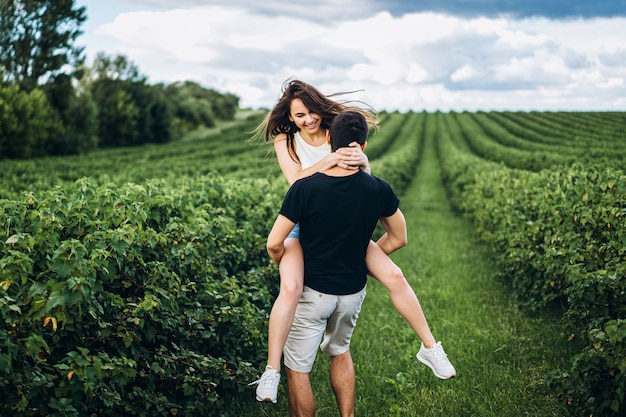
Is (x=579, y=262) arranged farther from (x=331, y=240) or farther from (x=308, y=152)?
(x=331, y=240)

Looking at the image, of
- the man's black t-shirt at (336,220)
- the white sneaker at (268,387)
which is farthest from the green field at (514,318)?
the man's black t-shirt at (336,220)

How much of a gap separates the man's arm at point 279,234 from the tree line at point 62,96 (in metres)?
43.8

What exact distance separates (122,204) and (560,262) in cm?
452

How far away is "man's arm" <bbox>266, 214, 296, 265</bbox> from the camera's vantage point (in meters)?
3.80

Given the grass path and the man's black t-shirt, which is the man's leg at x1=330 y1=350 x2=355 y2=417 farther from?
the grass path

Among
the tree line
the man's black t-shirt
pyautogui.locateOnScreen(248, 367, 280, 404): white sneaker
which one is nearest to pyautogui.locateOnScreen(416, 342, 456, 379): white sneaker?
the man's black t-shirt

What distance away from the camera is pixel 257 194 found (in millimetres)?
7676

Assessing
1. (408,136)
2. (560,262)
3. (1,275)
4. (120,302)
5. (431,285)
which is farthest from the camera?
(408,136)

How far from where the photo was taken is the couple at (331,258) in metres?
3.76

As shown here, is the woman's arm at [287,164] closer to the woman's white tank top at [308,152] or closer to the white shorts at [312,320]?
the woman's white tank top at [308,152]

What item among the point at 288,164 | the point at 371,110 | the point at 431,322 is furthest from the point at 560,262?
the point at 288,164

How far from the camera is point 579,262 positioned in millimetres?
5969

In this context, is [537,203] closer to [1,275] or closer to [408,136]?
[1,275]

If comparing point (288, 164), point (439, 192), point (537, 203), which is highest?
point (288, 164)
